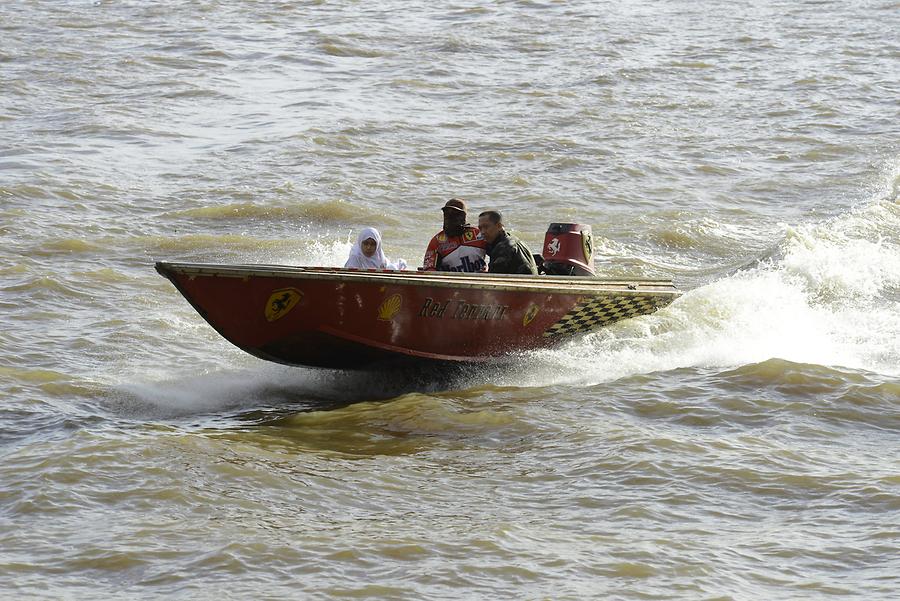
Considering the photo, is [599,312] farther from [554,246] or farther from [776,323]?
[776,323]

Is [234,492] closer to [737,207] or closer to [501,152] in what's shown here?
[737,207]

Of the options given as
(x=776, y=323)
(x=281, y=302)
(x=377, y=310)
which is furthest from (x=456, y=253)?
(x=776, y=323)

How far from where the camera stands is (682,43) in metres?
25.4

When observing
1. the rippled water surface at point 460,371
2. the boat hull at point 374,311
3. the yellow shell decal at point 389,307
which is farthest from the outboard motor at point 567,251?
the yellow shell decal at point 389,307

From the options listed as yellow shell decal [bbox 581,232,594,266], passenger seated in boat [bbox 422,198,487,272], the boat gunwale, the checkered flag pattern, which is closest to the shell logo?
yellow shell decal [bbox 581,232,594,266]

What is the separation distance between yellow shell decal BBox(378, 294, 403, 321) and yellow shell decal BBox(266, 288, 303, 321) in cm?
59

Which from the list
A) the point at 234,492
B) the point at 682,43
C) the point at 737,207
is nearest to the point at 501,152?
the point at 737,207

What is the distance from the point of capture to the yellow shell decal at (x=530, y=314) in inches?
368

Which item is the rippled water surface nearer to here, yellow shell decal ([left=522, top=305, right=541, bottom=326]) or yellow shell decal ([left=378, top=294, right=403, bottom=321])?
yellow shell decal ([left=522, top=305, right=541, bottom=326])

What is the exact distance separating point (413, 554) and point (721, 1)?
2625 centimetres

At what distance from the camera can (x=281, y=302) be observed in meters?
8.29

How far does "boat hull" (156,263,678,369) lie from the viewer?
8188 millimetres

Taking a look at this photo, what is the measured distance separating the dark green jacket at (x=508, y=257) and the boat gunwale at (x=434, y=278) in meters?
0.20

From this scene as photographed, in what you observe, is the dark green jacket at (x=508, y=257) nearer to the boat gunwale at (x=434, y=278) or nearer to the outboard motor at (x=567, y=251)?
the boat gunwale at (x=434, y=278)
